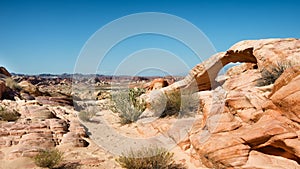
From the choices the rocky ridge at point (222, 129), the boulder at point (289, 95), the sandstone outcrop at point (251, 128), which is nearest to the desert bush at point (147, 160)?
the rocky ridge at point (222, 129)

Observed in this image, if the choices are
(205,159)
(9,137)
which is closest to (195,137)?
(205,159)

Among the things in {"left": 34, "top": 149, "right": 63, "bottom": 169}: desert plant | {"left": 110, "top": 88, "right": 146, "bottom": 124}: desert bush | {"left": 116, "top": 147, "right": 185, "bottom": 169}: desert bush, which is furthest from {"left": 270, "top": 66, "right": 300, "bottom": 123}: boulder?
{"left": 110, "top": 88, "right": 146, "bottom": 124}: desert bush

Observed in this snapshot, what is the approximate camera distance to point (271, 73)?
25.7 ft

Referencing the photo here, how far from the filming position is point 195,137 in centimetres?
589

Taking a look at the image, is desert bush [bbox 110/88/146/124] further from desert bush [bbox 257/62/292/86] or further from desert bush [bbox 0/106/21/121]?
desert bush [bbox 257/62/292/86]

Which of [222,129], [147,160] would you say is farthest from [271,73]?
[147,160]

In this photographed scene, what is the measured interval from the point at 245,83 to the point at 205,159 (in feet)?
16.0

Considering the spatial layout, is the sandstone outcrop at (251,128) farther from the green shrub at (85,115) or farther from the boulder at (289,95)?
the green shrub at (85,115)

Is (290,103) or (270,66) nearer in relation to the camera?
(290,103)

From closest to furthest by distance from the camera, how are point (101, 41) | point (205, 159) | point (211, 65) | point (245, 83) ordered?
point (205, 159) → point (245, 83) → point (101, 41) → point (211, 65)

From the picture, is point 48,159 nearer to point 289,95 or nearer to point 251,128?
point 251,128

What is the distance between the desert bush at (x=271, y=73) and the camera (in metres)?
7.51

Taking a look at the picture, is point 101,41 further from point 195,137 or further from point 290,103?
point 290,103

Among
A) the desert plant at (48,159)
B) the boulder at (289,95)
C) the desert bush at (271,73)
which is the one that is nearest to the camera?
the boulder at (289,95)
